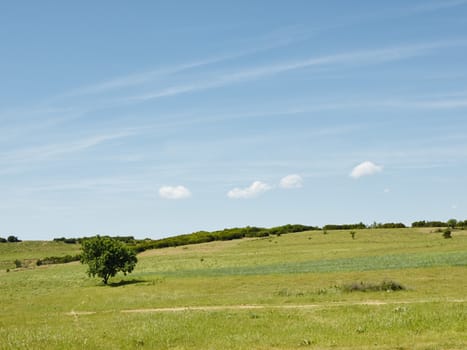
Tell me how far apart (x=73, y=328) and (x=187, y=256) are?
8678 centimetres

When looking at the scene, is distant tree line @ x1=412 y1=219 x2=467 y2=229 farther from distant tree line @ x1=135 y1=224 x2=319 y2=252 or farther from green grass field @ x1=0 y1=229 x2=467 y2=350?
green grass field @ x1=0 y1=229 x2=467 y2=350

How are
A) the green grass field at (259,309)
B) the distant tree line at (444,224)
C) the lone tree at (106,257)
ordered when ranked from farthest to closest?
the distant tree line at (444,224)
the lone tree at (106,257)
the green grass field at (259,309)

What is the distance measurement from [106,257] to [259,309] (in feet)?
146

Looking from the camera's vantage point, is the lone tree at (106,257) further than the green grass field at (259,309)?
Yes

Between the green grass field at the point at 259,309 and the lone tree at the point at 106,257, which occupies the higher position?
the lone tree at the point at 106,257

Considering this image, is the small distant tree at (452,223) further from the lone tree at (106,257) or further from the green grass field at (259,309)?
the lone tree at (106,257)

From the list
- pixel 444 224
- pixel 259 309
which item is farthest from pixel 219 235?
pixel 259 309

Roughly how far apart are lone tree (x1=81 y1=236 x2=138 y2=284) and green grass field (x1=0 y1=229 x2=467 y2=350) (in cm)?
344

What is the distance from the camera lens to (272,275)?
66.8 m

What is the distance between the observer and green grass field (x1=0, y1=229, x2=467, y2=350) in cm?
2504

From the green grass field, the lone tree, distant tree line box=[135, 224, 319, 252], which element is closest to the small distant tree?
distant tree line box=[135, 224, 319, 252]

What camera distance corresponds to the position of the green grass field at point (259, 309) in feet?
82.2

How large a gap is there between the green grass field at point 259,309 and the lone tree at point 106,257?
3.44 m

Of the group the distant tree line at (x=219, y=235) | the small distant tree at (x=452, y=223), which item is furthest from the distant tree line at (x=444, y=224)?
the distant tree line at (x=219, y=235)
